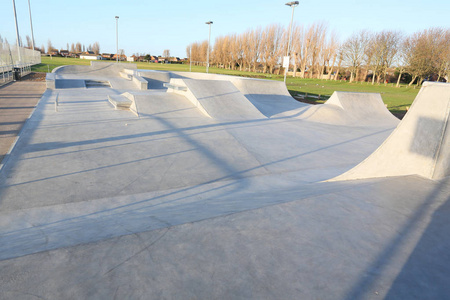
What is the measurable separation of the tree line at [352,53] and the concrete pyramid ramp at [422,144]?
3949cm

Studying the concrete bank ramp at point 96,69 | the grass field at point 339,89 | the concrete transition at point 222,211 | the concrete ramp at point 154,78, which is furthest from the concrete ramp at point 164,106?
the concrete bank ramp at point 96,69

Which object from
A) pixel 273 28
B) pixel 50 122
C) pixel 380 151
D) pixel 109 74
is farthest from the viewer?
pixel 273 28

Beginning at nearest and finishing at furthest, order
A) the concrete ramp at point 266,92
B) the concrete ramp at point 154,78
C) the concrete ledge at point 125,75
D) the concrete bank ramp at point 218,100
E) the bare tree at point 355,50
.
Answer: the concrete bank ramp at point 218,100, the concrete ramp at point 266,92, the concrete ramp at point 154,78, the concrete ledge at point 125,75, the bare tree at point 355,50

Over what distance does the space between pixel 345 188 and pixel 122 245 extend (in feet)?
10.4

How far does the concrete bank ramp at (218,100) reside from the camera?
12.5 m

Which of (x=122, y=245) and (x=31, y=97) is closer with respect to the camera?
(x=122, y=245)

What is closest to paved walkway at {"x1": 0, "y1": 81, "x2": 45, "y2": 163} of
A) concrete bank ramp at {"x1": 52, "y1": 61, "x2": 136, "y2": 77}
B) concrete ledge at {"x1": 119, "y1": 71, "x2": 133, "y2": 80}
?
concrete ledge at {"x1": 119, "y1": 71, "x2": 133, "y2": 80}

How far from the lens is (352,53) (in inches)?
2164

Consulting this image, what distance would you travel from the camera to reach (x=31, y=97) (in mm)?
15195

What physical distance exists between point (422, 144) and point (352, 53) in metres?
58.7

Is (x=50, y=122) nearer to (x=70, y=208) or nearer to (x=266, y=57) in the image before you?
(x=70, y=208)

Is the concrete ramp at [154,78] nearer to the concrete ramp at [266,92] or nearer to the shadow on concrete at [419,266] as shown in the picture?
the concrete ramp at [266,92]

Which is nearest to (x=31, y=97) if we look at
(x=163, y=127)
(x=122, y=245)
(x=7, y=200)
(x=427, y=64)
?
(x=163, y=127)

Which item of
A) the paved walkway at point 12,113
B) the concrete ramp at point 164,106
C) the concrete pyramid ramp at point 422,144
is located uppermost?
the concrete pyramid ramp at point 422,144
